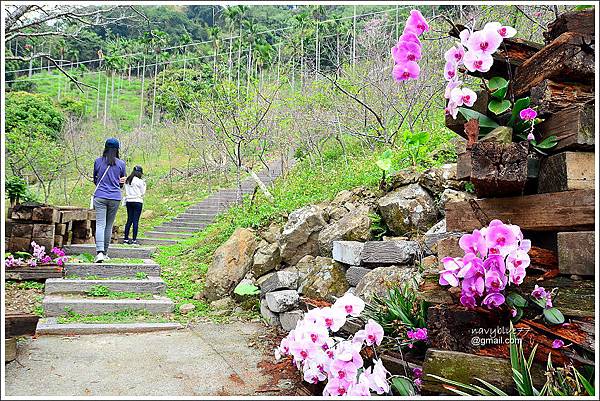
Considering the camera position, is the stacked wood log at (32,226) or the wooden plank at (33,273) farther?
the stacked wood log at (32,226)

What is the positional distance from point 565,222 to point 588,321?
0.33m

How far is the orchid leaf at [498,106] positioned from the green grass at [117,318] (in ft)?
11.1

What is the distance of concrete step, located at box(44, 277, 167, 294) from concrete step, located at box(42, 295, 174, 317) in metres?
0.16

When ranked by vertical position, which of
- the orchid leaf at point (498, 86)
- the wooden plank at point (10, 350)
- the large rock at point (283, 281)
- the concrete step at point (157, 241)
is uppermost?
the orchid leaf at point (498, 86)

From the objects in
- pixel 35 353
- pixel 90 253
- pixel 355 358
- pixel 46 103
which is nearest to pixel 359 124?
pixel 90 253

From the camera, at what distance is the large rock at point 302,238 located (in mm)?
4867

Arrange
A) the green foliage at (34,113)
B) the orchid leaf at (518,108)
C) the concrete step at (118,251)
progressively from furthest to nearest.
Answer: the green foliage at (34,113)
the concrete step at (118,251)
the orchid leaf at (518,108)

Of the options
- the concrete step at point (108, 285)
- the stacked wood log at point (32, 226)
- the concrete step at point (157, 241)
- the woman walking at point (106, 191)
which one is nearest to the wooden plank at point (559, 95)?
the concrete step at point (108, 285)

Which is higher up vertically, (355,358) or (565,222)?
(565,222)

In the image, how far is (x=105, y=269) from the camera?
17.6ft

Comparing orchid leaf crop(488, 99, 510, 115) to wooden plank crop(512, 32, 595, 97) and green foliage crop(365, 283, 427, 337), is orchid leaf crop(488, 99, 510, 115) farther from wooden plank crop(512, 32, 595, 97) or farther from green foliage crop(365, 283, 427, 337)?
green foliage crop(365, 283, 427, 337)

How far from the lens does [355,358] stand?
6.08 feet

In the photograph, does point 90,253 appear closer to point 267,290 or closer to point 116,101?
point 267,290

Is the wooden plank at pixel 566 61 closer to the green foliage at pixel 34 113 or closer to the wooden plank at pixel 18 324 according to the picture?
the wooden plank at pixel 18 324
